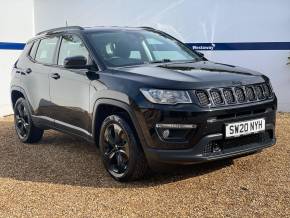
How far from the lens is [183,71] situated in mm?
4789

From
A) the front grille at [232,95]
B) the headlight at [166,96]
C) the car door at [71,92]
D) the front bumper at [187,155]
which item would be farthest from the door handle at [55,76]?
the front grille at [232,95]

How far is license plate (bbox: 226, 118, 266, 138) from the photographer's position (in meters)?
4.44

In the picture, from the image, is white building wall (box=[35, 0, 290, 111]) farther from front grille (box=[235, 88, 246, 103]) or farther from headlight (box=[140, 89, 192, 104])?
headlight (box=[140, 89, 192, 104])

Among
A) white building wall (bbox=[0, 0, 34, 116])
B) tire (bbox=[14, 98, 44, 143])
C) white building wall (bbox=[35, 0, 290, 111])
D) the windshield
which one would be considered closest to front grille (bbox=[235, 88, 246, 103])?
the windshield

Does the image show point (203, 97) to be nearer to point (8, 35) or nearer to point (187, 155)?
point (187, 155)

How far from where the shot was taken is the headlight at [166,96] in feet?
14.2

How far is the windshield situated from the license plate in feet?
4.63

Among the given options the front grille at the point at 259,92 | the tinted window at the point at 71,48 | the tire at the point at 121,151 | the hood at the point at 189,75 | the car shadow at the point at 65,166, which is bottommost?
the car shadow at the point at 65,166

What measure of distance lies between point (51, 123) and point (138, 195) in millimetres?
2160

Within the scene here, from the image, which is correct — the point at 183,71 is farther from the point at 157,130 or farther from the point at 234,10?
the point at 234,10

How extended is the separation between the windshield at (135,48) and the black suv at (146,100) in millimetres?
12

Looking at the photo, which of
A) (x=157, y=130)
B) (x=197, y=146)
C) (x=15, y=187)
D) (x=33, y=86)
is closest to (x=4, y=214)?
(x=15, y=187)

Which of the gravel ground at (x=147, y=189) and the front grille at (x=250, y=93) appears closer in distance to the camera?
the gravel ground at (x=147, y=189)

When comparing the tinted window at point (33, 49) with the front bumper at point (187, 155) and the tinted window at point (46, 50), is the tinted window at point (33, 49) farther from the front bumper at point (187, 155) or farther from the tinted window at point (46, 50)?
the front bumper at point (187, 155)
